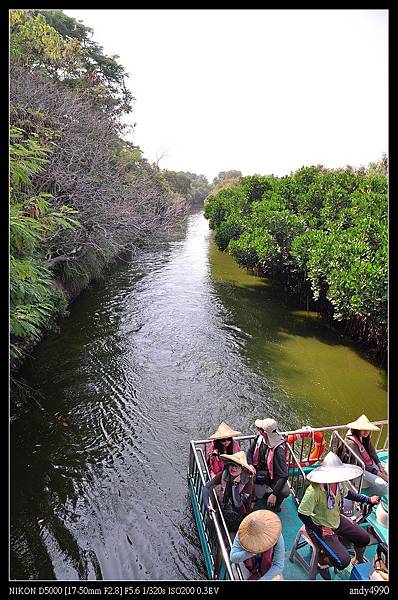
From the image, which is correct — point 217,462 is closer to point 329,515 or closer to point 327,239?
point 329,515

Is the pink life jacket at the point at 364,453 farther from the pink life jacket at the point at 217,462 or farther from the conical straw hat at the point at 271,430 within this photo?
the pink life jacket at the point at 217,462

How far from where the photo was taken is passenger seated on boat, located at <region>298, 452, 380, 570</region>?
159 inches

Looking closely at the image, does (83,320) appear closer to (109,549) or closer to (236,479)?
(109,549)

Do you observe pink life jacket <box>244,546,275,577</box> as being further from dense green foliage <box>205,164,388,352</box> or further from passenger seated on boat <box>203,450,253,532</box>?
dense green foliage <box>205,164,388,352</box>

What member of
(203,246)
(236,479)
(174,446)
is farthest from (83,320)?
(203,246)

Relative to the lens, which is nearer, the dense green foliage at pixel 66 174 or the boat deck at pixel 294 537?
the boat deck at pixel 294 537

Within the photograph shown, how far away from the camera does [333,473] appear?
416 centimetres

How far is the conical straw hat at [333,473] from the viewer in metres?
4.05

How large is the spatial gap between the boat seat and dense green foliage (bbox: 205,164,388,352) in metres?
6.48

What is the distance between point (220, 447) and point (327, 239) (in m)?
8.85

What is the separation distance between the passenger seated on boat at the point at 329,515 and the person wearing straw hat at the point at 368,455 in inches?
38.3

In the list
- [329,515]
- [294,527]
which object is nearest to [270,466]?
[294,527]

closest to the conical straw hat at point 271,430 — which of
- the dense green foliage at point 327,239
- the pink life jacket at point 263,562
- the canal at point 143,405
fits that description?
the pink life jacket at point 263,562

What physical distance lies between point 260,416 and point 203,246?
20.6 m
